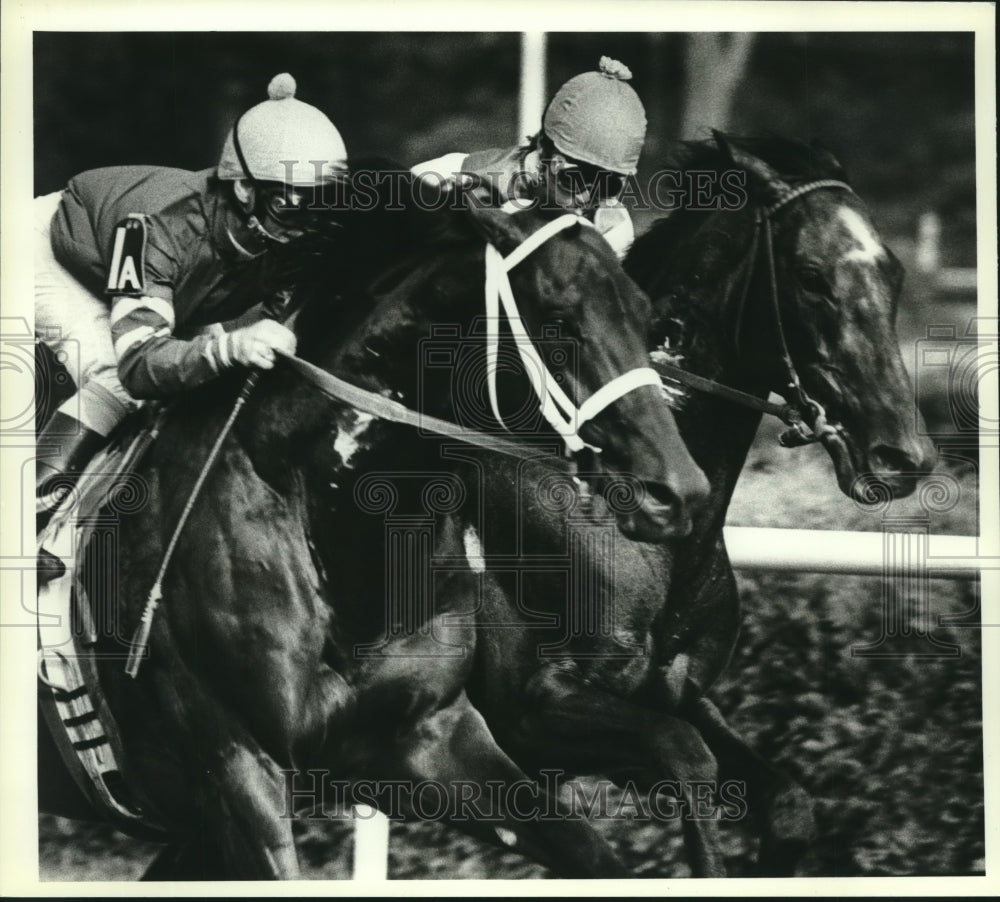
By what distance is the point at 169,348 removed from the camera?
4.48 meters

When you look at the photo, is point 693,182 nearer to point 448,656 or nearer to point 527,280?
point 527,280

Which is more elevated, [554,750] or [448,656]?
[448,656]

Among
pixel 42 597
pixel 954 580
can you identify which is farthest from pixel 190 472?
pixel 954 580

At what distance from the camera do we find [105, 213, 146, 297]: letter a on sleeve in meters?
4.52

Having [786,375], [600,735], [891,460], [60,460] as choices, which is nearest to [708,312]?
[786,375]

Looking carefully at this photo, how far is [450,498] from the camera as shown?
14.9 feet

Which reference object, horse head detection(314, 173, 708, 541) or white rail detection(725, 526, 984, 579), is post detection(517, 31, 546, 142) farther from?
white rail detection(725, 526, 984, 579)

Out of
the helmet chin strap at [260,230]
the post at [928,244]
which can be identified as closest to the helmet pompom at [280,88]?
the helmet chin strap at [260,230]

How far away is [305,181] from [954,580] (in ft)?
7.63

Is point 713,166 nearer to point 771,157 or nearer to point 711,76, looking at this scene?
point 771,157

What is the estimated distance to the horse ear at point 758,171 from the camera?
463cm

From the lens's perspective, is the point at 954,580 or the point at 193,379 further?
the point at 954,580

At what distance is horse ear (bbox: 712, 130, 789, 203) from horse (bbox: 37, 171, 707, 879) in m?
0.54

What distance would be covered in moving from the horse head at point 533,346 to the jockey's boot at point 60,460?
2.66 ft
